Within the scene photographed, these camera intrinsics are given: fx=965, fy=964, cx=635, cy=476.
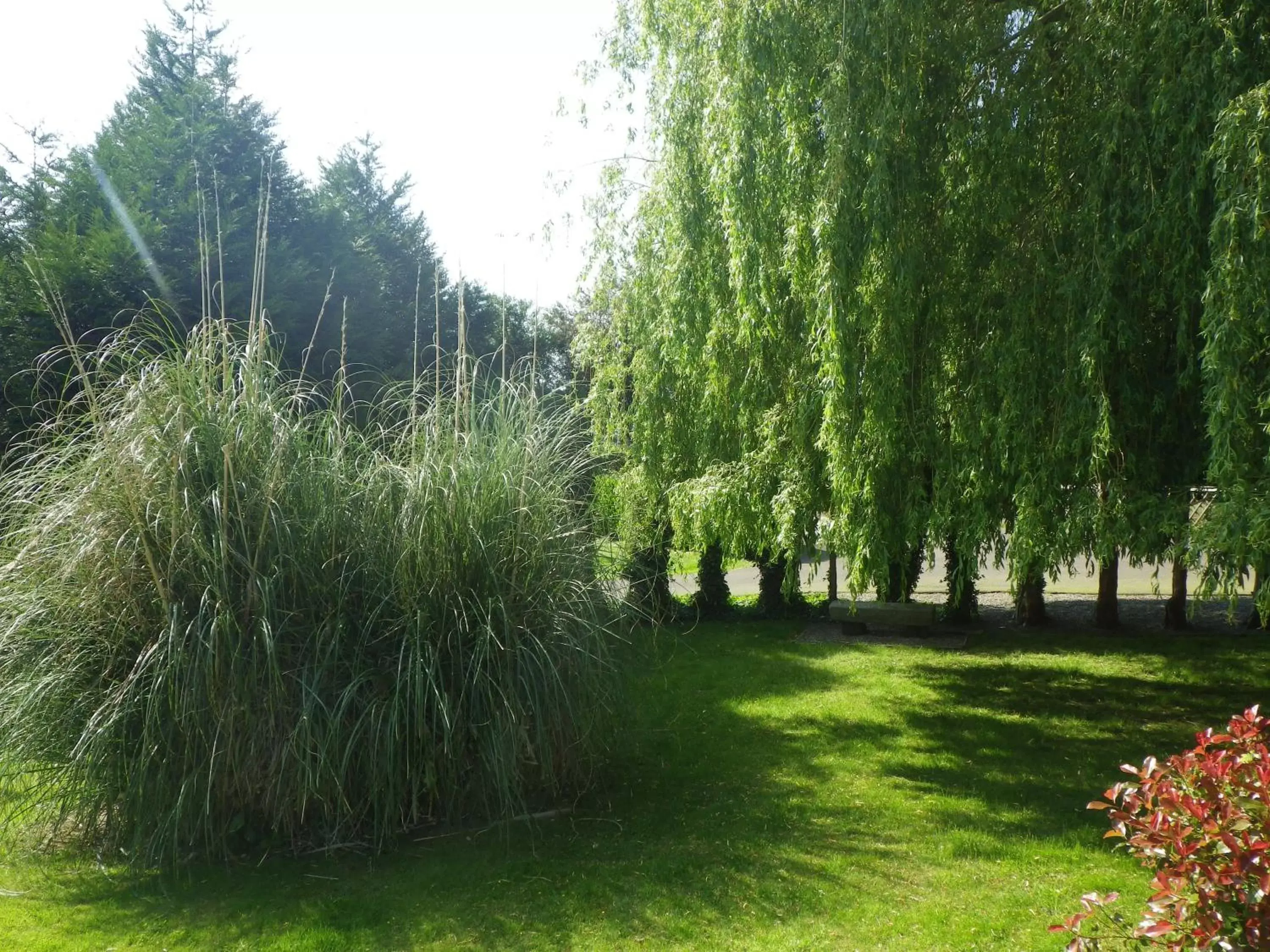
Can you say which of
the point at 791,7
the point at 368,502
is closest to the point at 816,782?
the point at 368,502

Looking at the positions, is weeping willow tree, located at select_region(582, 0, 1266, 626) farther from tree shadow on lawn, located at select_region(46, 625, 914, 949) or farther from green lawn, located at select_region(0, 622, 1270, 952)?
tree shadow on lawn, located at select_region(46, 625, 914, 949)

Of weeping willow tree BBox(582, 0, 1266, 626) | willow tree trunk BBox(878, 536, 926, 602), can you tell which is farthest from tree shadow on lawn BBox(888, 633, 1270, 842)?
weeping willow tree BBox(582, 0, 1266, 626)

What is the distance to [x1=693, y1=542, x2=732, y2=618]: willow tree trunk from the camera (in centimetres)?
1214

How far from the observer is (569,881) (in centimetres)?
430

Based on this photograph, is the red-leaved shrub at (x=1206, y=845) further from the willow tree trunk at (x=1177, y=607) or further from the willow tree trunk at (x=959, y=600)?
the willow tree trunk at (x=1177, y=607)

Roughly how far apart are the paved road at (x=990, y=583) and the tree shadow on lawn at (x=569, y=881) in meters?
7.29

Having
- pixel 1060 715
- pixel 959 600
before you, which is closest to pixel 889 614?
pixel 959 600

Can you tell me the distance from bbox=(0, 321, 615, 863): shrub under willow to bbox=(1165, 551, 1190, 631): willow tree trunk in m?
7.88

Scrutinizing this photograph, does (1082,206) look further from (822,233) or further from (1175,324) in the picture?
(822,233)

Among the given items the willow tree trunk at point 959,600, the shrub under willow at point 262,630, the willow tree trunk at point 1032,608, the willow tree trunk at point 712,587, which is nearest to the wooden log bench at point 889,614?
the willow tree trunk at point 959,600

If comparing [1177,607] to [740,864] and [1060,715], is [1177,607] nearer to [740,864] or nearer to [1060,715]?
[1060,715]

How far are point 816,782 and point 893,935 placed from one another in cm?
205

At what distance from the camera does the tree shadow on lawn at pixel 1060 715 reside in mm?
5414

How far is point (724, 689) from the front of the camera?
327 inches
